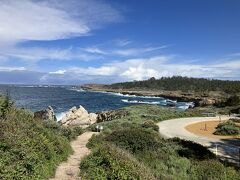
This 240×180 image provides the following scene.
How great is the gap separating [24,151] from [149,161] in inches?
300

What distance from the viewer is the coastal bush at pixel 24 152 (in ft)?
39.2

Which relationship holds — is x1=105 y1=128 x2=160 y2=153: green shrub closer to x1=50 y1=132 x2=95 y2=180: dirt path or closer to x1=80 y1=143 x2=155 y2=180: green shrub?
x1=50 y1=132 x2=95 y2=180: dirt path

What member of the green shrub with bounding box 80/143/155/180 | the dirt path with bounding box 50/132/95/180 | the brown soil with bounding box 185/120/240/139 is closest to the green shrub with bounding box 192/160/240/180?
the green shrub with bounding box 80/143/155/180

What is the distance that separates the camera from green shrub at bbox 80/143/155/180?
13383mm

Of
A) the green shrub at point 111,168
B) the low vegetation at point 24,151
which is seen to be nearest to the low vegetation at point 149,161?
the green shrub at point 111,168

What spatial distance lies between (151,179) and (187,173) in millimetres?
4065

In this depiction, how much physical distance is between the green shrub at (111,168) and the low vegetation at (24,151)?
1.52m

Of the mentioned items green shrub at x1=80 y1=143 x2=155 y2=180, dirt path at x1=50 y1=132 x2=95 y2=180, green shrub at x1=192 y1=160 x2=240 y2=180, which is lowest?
green shrub at x1=192 y1=160 x2=240 y2=180

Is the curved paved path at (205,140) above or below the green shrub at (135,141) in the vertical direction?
below

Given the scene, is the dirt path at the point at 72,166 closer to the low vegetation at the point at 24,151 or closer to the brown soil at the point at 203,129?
the low vegetation at the point at 24,151

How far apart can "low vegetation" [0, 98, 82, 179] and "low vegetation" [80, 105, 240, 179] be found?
1.59 m

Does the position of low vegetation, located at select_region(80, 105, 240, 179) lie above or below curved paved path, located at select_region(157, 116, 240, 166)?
above

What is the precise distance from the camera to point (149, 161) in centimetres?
1847

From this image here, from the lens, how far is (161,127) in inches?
1371
